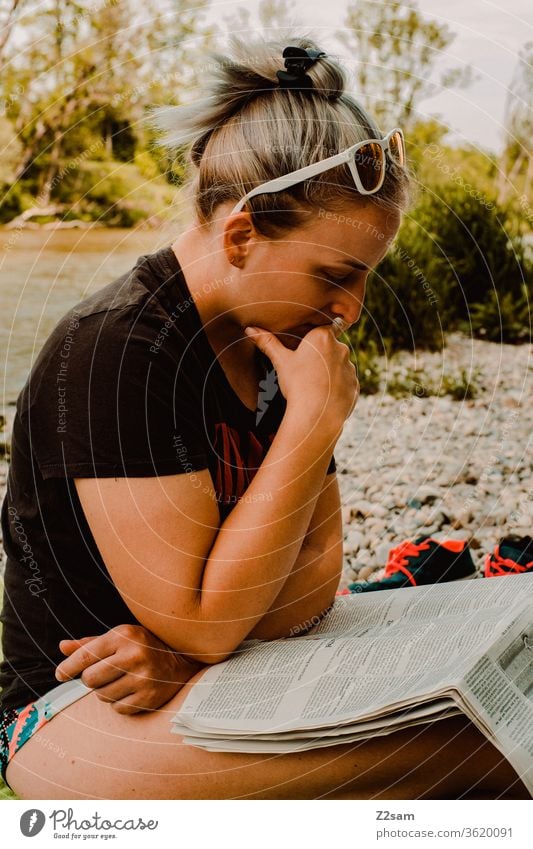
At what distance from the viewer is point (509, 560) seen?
4.63ft

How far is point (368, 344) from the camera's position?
9.26ft

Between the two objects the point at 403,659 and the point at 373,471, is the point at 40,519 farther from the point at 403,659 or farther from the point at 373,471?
the point at 373,471

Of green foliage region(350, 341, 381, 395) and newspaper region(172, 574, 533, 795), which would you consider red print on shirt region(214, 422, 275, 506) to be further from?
green foliage region(350, 341, 381, 395)

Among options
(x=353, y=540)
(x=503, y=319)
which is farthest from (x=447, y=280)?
(x=353, y=540)

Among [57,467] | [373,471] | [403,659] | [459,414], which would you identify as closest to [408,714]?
[403,659]

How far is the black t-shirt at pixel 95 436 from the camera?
2.92ft

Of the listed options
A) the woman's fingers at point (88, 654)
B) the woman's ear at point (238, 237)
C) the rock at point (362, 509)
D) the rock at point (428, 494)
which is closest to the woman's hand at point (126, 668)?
the woman's fingers at point (88, 654)

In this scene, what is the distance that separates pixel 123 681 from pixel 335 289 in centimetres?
48

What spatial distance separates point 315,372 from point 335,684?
34 centimetres

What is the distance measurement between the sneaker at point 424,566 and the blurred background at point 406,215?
244mm

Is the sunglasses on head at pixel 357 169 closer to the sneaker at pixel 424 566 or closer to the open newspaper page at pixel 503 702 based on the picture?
the open newspaper page at pixel 503 702

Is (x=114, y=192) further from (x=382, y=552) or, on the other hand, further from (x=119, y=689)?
(x=119, y=689)

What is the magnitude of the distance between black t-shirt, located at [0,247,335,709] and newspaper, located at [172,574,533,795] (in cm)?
17

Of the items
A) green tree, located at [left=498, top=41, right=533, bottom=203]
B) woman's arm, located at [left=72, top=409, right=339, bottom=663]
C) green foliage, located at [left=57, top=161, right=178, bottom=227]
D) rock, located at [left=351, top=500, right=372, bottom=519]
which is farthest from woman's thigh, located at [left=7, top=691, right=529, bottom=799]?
green foliage, located at [left=57, top=161, right=178, bottom=227]
